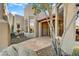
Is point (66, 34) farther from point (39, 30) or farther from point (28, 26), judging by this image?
point (28, 26)

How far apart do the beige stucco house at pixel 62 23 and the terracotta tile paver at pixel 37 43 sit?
3.7 inches

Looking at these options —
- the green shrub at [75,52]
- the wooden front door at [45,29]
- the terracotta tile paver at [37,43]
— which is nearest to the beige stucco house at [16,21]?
the terracotta tile paver at [37,43]

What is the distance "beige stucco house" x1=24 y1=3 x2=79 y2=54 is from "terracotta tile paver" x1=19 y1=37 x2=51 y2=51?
0.09m

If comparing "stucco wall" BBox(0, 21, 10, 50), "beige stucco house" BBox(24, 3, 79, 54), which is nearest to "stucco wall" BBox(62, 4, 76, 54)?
"beige stucco house" BBox(24, 3, 79, 54)

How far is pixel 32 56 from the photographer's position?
292cm

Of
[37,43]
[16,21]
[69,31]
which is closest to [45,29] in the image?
[37,43]

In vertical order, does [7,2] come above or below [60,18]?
above

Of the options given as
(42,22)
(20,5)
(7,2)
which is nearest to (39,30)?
(42,22)

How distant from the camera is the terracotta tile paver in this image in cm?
294

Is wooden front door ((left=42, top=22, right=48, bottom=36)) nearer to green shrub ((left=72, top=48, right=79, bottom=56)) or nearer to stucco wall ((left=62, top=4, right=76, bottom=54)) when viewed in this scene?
stucco wall ((left=62, top=4, right=76, bottom=54))

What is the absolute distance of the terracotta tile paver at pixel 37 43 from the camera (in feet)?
9.66

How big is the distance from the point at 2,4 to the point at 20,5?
0.32 m

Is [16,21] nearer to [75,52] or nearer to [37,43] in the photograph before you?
[37,43]

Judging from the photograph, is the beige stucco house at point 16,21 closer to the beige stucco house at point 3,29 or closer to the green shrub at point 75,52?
the beige stucco house at point 3,29
